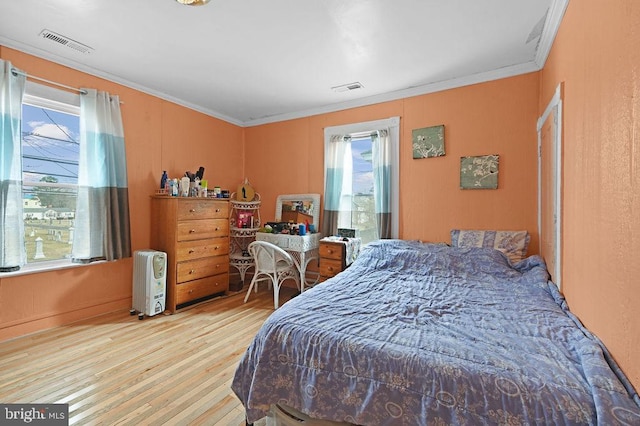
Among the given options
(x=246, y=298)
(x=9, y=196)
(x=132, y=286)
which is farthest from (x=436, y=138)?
(x=9, y=196)

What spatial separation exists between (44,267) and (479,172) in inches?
174

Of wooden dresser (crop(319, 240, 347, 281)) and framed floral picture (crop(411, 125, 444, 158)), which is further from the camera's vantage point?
wooden dresser (crop(319, 240, 347, 281))

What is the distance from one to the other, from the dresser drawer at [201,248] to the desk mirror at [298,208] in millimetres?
911

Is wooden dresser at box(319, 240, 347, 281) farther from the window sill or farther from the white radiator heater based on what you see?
the window sill

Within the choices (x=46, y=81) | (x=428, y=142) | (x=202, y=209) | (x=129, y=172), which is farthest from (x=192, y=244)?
(x=428, y=142)

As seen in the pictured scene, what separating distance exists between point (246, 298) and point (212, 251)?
0.75 m

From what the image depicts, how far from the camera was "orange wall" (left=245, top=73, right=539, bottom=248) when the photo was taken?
9.39 feet

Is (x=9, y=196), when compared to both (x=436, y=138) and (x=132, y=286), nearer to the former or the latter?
(x=132, y=286)

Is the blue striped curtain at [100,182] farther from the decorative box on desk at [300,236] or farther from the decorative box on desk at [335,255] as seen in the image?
the decorative box on desk at [335,255]

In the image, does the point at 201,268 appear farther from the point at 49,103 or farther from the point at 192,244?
the point at 49,103

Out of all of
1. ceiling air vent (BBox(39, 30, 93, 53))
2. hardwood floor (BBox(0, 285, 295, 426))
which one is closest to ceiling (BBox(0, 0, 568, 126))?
ceiling air vent (BBox(39, 30, 93, 53))

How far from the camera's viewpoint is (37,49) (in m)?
2.66

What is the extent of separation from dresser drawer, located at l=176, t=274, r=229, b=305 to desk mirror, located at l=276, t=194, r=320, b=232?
119 cm

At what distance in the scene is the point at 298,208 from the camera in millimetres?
4301
